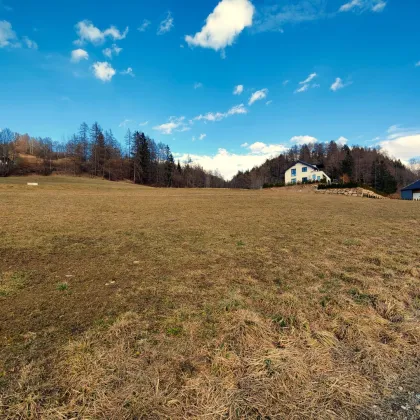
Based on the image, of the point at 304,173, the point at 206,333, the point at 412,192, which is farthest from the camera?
the point at 304,173

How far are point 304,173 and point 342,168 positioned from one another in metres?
24.5

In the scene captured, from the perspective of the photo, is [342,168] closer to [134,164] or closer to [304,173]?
[304,173]

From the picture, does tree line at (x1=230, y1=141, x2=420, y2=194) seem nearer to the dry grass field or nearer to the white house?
the white house

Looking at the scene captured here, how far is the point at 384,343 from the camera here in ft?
9.35

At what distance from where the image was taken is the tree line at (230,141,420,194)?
73562mm

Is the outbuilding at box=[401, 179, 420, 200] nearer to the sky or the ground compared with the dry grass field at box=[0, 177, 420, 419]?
nearer to the sky

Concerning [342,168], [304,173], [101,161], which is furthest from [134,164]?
[342,168]

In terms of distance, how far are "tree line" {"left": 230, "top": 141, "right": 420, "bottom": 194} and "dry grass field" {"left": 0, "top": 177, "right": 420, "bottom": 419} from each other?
209ft

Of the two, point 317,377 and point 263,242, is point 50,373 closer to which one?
point 317,377

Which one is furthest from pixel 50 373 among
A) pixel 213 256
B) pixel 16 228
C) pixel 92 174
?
pixel 92 174

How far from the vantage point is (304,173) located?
59094mm

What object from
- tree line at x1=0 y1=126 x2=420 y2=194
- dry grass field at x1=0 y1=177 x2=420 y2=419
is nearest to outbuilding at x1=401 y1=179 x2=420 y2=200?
tree line at x1=0 y1=126 x2=420 y2=194

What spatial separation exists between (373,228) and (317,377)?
9.74 meters

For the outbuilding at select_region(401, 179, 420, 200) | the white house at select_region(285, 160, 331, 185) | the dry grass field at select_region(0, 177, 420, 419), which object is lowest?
the dry grass field at select_region(0, 177, 420, 419)
